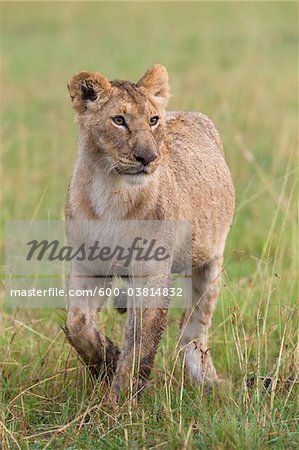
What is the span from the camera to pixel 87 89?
511 centimetres

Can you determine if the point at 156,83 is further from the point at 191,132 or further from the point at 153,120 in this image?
the point at 191,132

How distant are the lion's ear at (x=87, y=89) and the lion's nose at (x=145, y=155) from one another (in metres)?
0.42

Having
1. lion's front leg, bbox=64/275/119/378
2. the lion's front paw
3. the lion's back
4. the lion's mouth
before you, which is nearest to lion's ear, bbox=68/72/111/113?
the lion's mouth

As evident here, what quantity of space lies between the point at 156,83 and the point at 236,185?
4.35 meters

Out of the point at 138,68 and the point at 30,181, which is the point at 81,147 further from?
the point at 138,68

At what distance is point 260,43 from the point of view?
58.0ft

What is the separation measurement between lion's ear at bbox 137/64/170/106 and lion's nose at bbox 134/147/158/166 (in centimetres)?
53

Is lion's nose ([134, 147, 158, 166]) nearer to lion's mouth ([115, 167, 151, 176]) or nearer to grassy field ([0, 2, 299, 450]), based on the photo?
lion's mouth ([115, 167, 151, 176])

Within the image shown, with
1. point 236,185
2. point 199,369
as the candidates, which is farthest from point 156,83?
point 236,185

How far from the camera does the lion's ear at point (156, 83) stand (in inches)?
207

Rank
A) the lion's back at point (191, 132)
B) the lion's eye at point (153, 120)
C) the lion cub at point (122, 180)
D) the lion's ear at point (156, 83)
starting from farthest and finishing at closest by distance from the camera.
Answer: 1. the lion's back at point (191, 132)
2. the lion's ear at point (156, 83)
3. the lion's eye at point (153, 120)
4. the lion cub at point (122, 180)

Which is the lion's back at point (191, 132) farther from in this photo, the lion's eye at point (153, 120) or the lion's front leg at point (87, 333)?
the lion's front leg at point (87, 333)

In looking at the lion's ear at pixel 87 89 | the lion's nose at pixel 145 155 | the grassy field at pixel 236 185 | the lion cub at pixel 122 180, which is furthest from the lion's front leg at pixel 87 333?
the lion's ear at pixel 87 89

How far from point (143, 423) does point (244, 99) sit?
947 centimetres
